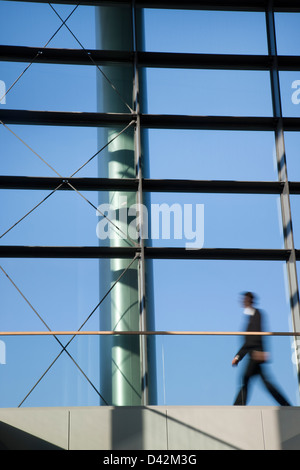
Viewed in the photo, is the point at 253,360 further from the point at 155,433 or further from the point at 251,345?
the point at 155,433

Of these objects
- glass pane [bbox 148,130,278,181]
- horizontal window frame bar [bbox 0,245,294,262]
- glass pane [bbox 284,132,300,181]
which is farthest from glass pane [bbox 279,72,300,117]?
horizontal window frame bar [bbox 0,245,294,262]

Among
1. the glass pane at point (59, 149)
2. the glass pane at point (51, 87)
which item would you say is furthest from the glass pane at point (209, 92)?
the glass pane at point (51, 87)

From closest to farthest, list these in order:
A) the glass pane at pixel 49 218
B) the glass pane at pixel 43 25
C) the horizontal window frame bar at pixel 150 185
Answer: the glass pane at pixel 49 218
the horizontal window frame bar at pixel 150 185
the glass pane at pixel 43 25

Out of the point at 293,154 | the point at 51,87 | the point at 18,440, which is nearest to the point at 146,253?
the point at 293,154

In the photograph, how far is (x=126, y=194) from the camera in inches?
622

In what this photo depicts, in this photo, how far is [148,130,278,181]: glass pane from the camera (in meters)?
16.1

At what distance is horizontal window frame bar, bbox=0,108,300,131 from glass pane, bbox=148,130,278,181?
15 cm

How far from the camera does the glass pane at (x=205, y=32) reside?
16969mm

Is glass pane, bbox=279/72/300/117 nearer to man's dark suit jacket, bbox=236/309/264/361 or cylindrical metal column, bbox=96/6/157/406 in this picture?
cylindrical metal column, bbox=96/6/157/406

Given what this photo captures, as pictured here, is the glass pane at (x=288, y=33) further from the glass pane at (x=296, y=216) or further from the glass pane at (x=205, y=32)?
the glass pane at (x=296, y=216)

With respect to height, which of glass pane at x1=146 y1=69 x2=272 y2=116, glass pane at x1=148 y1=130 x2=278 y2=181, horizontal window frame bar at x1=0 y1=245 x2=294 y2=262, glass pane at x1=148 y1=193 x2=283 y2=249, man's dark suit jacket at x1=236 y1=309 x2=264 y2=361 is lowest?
man's dark suit jacket at x1=236 y1=309 x2=264 y2=361

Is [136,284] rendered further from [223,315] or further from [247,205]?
[247,205]

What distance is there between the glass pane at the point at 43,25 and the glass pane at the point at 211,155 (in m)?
2.76

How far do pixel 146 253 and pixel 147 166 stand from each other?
2001mm
